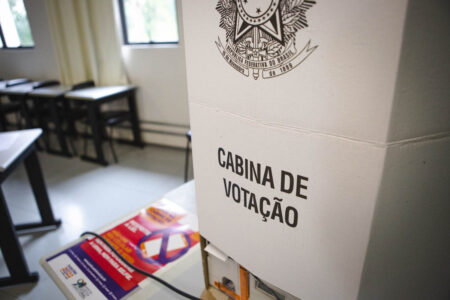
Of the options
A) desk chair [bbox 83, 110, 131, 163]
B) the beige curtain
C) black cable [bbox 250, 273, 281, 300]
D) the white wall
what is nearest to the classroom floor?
desk chair [bbox 83, 110, 131, 163]

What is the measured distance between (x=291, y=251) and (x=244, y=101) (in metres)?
0.26

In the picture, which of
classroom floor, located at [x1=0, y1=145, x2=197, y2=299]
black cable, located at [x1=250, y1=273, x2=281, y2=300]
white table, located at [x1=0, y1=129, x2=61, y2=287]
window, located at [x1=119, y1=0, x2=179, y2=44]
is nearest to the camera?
black cable, located at [x1=250, y1=273, x2=281, y2=300]

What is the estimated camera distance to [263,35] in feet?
1.25

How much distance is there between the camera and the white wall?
3.46m

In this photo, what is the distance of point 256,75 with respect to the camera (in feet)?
1.35

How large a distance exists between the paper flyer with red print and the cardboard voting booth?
386 mm

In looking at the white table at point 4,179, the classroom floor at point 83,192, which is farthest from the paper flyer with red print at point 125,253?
the classroom floor at point 83,192

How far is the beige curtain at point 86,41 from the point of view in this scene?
3.18 metres

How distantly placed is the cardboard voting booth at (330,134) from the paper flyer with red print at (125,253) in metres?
0.39

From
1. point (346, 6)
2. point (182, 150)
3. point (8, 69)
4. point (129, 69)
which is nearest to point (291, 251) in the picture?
point (346, 6)

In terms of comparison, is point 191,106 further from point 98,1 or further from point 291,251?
point 98,1

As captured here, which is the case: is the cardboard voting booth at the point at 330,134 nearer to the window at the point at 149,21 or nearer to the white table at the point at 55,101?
the window at the point at 149,21

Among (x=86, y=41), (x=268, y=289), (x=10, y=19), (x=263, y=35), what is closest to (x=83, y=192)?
(x=10, y=19)

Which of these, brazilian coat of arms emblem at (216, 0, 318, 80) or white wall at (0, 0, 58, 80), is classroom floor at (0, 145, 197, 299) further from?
brazilian coat of arms emblem at (216, 0, 318, 80)
